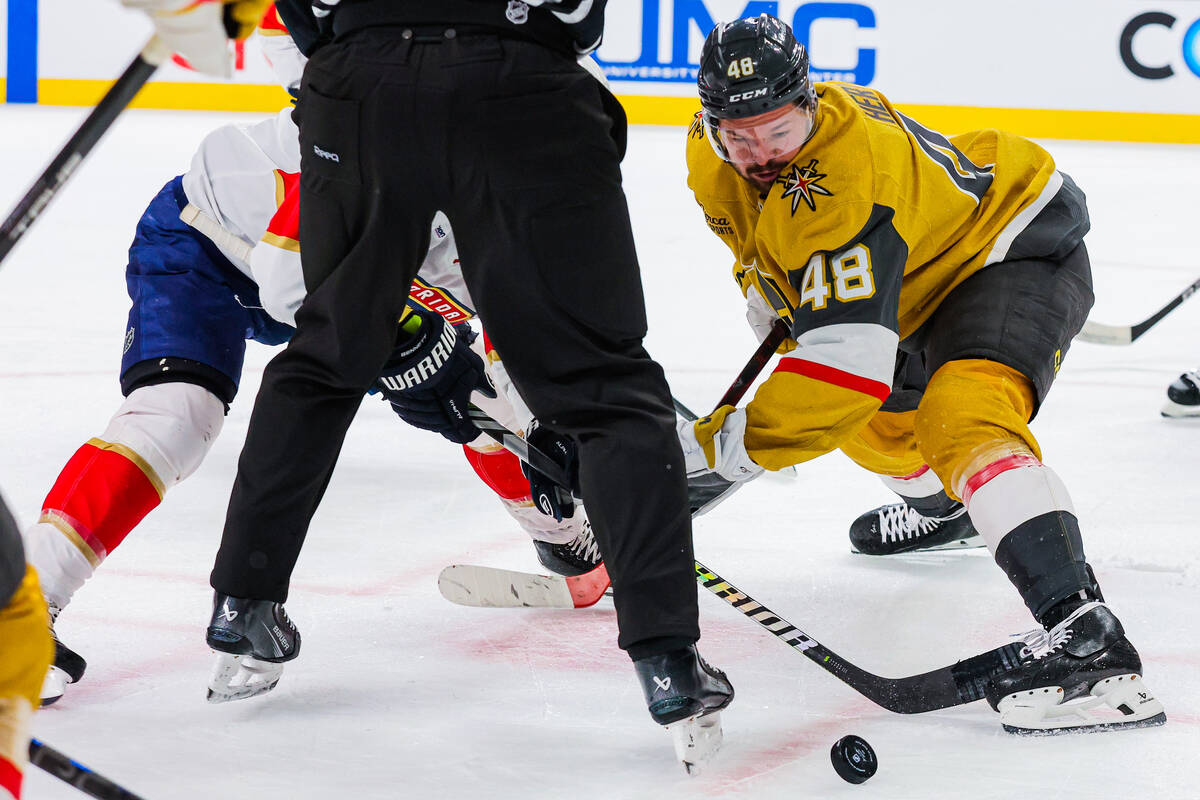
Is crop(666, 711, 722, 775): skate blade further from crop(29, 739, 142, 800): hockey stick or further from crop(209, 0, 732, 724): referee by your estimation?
crop(29, 739, 142, 800): hockey stick

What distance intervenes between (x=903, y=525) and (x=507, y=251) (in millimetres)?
1309

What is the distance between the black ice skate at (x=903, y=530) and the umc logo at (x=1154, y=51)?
21.4 ft

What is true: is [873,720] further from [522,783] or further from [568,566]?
[568,566]

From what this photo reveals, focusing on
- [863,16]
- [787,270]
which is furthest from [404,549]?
[863,16]

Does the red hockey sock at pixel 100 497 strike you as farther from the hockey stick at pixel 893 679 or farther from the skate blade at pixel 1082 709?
the skate blade at pixel 1082 709

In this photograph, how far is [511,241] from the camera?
1.51 m

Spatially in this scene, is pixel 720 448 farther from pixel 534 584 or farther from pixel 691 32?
pixel 691 32

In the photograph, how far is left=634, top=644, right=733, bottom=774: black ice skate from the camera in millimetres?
1545

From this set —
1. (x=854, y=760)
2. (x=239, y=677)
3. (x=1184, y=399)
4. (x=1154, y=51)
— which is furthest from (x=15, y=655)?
(x=1154, y=51)

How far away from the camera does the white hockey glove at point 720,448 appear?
1.90 metres

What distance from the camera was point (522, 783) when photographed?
1.61 metres

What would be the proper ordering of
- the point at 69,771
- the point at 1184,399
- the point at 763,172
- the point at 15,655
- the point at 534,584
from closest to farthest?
the point at 15,655, the point at 69,771, the point at 763,172, the point at 534,584, the point at 1184,399

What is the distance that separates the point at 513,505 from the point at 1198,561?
3.82 ft

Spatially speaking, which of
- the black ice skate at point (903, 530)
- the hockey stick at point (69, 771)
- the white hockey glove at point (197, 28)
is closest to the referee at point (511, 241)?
the white hockey glove at point (197, 28)
